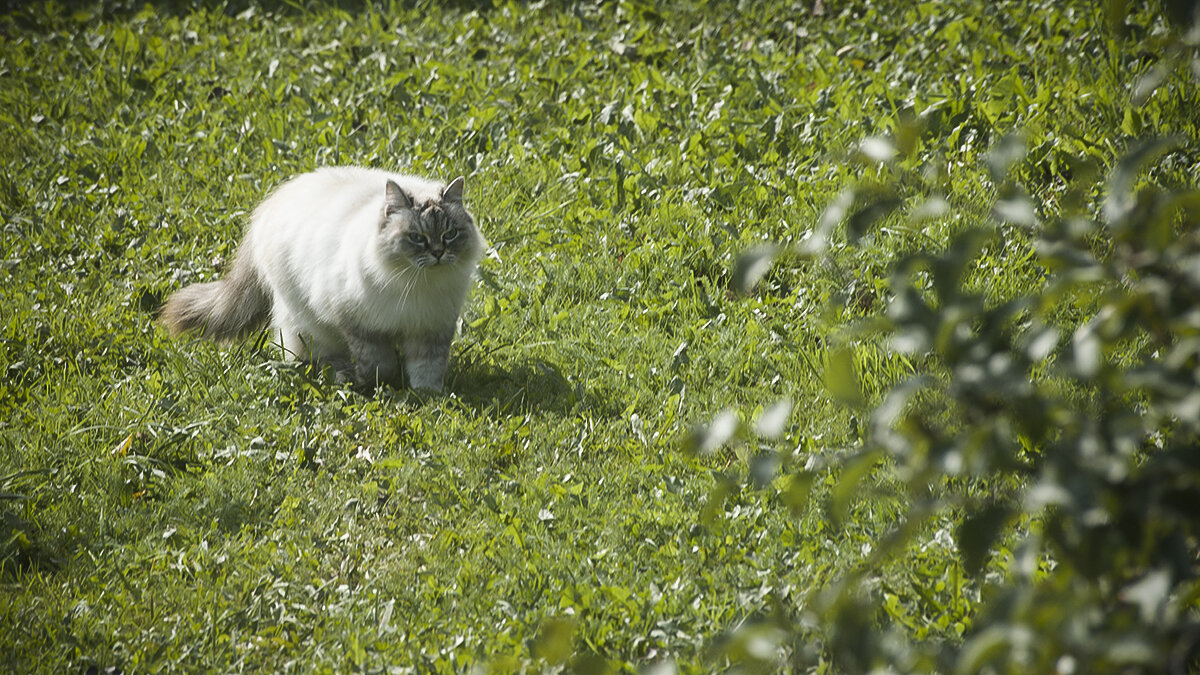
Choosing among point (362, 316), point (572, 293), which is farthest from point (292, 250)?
point (572, 293)

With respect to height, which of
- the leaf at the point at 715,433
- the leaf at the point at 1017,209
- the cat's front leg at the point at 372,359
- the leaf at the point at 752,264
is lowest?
the cat's front leg at the point at 372,359

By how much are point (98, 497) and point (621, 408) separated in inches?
80.0

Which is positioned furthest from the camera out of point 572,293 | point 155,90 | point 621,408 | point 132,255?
point 155,90

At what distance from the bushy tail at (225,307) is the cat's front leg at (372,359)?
620 millimetres

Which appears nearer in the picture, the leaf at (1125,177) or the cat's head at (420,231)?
the leaf at (1125,177)

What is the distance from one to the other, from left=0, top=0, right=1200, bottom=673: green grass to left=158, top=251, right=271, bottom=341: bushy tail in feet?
0.45

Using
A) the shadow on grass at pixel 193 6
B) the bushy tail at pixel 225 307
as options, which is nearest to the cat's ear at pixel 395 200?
the bushy tail at pixel 225 307

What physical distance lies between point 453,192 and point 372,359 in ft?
2.75

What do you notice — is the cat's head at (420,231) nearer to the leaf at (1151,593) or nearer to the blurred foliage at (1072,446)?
the blurred foliage at (1072,446)

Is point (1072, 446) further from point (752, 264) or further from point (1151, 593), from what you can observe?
point (752, 264)

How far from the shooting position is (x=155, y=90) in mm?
7434

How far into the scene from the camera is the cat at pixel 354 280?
446cm

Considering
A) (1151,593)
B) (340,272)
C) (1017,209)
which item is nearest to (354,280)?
(340,272)

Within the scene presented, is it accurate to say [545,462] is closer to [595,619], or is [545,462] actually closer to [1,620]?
[595,619]
